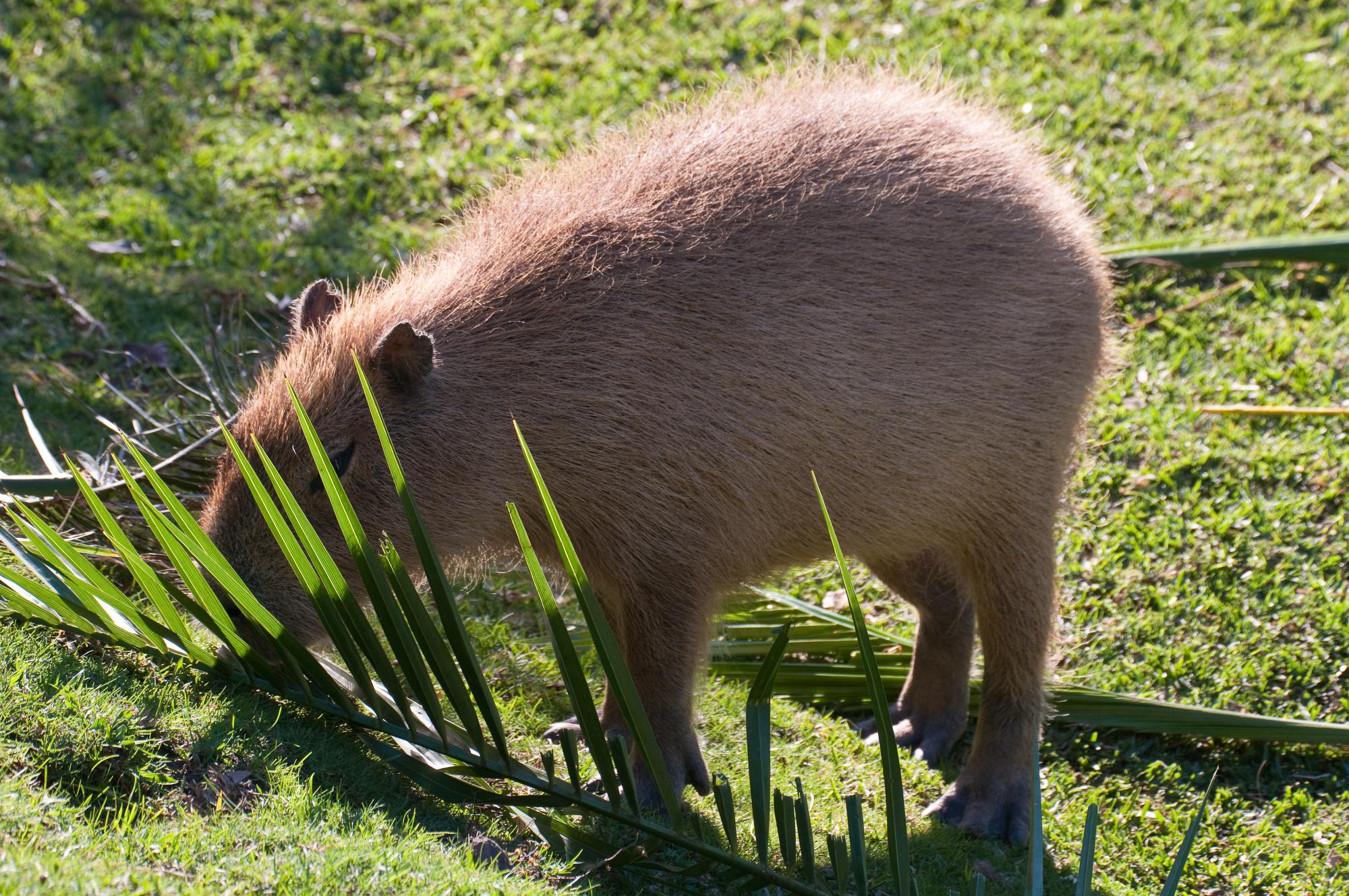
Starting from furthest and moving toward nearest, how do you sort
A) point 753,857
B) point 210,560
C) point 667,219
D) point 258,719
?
point 667,219, point 753,857, point 258,719, point 210,560

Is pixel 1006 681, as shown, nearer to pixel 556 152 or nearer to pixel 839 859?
pixel 839 859

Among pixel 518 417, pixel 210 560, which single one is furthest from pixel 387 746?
pixel 518 417

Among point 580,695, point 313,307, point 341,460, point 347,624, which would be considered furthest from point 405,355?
point 580,695

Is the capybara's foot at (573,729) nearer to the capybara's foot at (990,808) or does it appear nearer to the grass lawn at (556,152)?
the grass lawn at (556,152)

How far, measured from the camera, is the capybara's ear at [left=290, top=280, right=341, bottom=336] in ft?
10.9

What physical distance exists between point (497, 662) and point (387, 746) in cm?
115

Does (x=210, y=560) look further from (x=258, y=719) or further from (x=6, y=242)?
(x=6, y=242)

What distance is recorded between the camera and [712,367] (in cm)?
315

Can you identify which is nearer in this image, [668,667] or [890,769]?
[890,769]

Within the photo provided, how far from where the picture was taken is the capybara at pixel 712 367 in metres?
3.07

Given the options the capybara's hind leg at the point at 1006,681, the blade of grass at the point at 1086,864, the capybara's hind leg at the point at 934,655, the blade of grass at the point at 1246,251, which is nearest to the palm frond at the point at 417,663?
the blade of grass at the point at 1086,864

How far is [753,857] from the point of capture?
119 inches

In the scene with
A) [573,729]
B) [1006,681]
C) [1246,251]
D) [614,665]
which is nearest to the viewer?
[614,665]

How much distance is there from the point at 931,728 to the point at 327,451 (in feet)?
7.16
